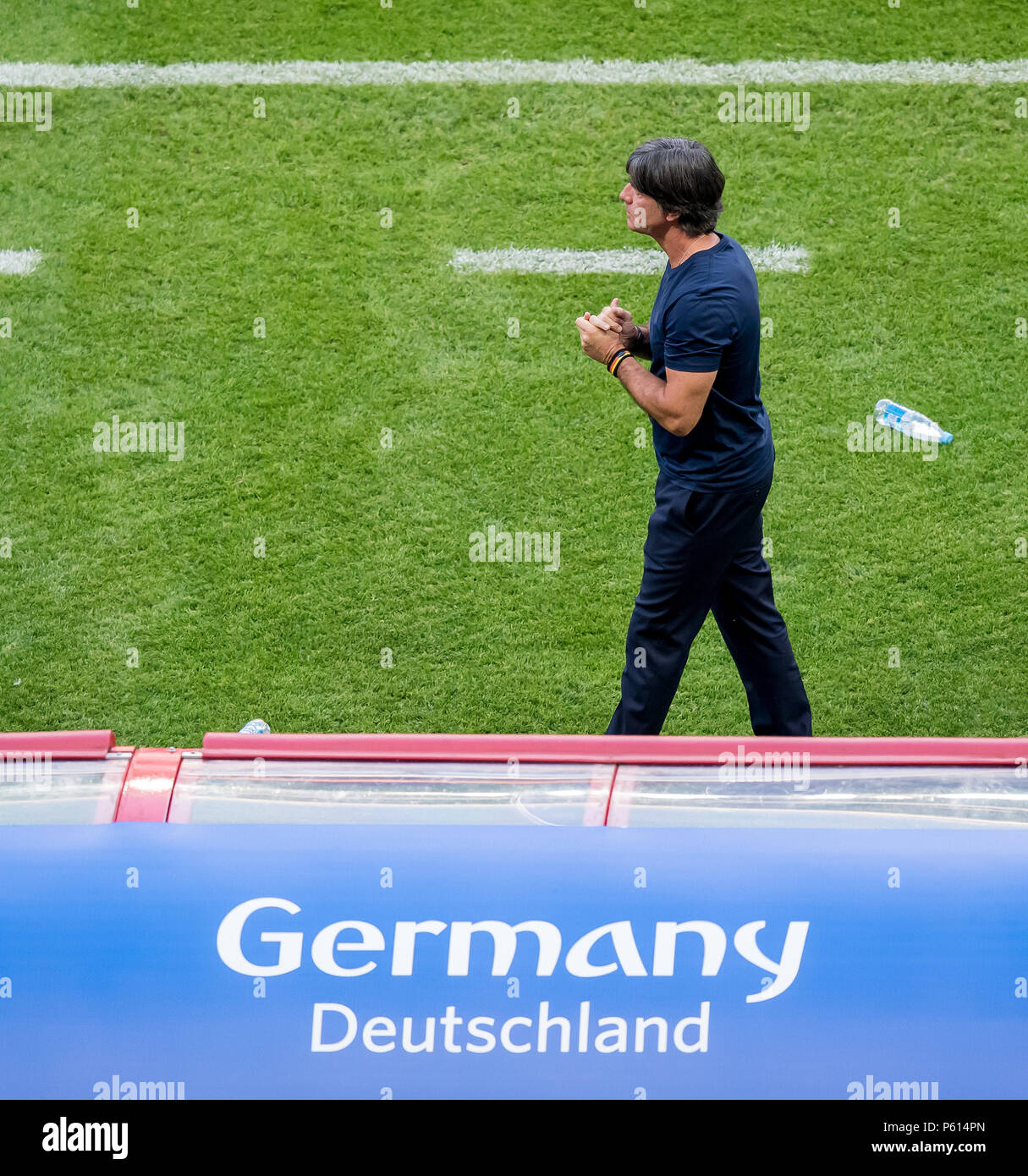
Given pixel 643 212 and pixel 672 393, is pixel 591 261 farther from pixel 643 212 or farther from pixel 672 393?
pixel 672 393

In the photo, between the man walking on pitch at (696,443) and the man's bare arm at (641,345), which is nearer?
the man walking on pitch at (696,443)

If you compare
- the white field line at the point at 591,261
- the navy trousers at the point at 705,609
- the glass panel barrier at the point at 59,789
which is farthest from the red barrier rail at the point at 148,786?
the white field line at the point at 591,261

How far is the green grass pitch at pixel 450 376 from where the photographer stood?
5285 mm

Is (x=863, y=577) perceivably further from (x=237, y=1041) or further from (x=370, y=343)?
(x=237, y=1041)

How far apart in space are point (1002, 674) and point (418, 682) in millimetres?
2216

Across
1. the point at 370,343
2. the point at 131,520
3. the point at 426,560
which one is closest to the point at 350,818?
the point at 426,560

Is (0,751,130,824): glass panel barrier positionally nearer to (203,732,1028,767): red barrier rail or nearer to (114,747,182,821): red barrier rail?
(114,747,182,821): red barrier rail

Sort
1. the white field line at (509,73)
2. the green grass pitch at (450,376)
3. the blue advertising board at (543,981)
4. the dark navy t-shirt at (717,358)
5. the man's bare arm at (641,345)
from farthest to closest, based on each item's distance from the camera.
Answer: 1. the white field line at (509,73)
2. the green grass pitch at (450,376)
3. the man's bare arm at (641,345)
4. the dark navy t-shirt at (717,358)
5. the blue advertising board at (543,981)

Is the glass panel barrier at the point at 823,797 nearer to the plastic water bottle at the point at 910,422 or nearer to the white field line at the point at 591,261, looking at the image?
the plastic water bottle at the point at 910,422

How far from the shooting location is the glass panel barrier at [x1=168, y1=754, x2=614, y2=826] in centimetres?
311

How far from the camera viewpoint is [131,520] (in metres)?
5.73

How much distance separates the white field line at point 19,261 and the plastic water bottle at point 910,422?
4.02m

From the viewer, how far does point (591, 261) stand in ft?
21.7


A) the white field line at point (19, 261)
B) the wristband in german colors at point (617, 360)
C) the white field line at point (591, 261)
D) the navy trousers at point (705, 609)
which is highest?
the white field line at point (19, 261)
